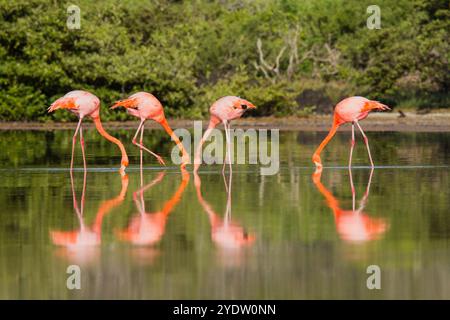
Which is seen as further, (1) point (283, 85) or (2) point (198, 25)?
(2) point (198, 25)

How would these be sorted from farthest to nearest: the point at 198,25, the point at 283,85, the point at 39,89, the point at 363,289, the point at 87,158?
the point at 198,25 → the point at 283,85 → the point at 39,89 → the point at 87,158 → the point at 363,289

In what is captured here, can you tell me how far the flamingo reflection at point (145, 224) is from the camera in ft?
33.6

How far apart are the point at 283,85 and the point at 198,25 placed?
6.28m

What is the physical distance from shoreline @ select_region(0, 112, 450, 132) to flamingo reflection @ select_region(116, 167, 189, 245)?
1608 centimetres

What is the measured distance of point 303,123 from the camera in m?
31.3

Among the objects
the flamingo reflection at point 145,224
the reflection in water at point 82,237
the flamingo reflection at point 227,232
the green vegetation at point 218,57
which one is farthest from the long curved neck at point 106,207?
the green vegetation at point 218,57

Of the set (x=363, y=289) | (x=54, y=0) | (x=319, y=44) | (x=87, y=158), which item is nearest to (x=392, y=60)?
(x=319, y=44)

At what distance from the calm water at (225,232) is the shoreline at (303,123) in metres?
11.7

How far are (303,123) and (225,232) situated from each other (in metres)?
20.9

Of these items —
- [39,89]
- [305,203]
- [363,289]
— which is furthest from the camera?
[39,89]

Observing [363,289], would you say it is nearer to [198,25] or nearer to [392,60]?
[392,60]

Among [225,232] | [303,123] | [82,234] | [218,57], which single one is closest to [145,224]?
[82,234]

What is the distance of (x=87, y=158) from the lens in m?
19.6
